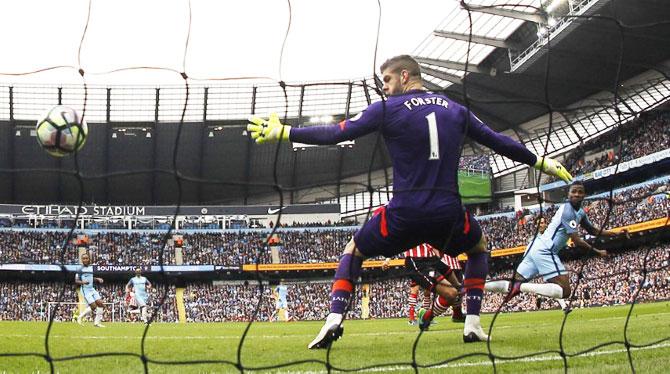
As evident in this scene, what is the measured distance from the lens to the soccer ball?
291 inches

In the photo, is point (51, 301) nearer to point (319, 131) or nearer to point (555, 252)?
point (555, 252)

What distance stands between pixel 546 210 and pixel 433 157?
32.4m

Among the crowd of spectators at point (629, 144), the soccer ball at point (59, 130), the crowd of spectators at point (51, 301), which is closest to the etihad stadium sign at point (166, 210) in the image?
the crowd of spectators at point (51, 301)

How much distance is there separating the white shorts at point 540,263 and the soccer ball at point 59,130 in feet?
20.1

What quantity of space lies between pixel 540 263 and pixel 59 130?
21.9ft

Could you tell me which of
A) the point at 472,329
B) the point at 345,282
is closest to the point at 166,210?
the point at 472,329

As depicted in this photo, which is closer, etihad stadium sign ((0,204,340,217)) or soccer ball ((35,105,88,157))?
soccer ball ((35,105,88,157))

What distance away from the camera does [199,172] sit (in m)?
51.5

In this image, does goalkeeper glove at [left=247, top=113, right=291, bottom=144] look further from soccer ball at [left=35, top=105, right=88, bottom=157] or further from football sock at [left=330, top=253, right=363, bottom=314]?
soccer ball at [left=35, top=105, right=88, bottom=157]

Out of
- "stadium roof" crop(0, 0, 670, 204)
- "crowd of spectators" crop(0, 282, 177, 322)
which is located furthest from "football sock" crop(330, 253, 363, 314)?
"crowd of spectators" crop(0, 282, 177, 322)

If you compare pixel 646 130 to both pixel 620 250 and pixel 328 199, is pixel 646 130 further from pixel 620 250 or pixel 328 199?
pixel 328 199

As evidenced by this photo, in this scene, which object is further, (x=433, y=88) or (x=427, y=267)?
(x=433, y=88)

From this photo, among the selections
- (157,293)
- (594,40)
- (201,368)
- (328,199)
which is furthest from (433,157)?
(328,199)

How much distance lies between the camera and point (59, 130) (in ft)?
25.1
